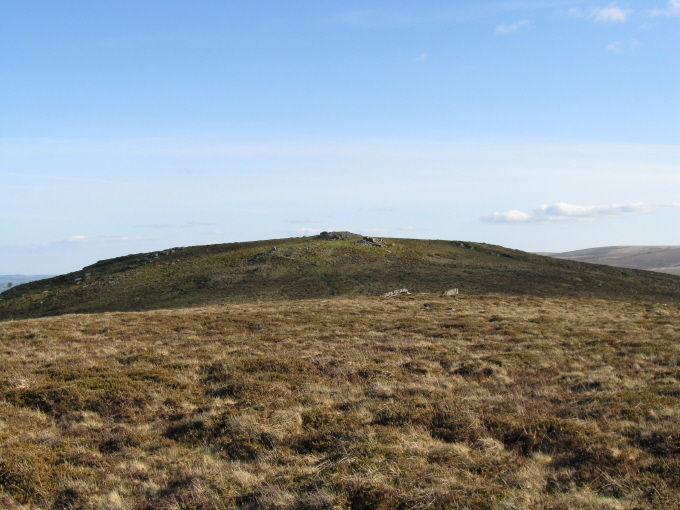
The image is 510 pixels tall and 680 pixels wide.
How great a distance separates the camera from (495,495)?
6.87 meters

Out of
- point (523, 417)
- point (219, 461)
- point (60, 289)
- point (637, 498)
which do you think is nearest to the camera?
point (637, 498)

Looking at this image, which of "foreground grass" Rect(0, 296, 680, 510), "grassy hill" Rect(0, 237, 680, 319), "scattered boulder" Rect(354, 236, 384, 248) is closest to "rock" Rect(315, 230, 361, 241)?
"grassy hill" Rect(0, 237, 680, 319)

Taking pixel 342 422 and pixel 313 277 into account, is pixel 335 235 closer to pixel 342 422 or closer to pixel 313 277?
pixel 313 277

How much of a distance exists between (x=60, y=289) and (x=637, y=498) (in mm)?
76638

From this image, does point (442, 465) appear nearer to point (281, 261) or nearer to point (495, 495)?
point (495, 495)

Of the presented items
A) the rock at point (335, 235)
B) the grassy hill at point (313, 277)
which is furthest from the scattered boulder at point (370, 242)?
the rock at point (335, 235)

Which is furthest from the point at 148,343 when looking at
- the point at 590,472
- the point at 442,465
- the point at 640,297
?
the point at 640,297

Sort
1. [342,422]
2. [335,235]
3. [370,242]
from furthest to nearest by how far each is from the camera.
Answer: [335,235]
[370,242]
[342,422]

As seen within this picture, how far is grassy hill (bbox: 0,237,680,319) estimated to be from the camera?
52219mm

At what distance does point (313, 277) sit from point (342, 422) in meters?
49.6

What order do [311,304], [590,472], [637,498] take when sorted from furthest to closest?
[311,304], [590,472], [637,498]

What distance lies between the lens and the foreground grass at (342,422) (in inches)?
283

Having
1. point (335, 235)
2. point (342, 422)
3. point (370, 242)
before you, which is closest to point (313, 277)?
point (370, 242)

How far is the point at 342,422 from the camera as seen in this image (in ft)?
34.3
